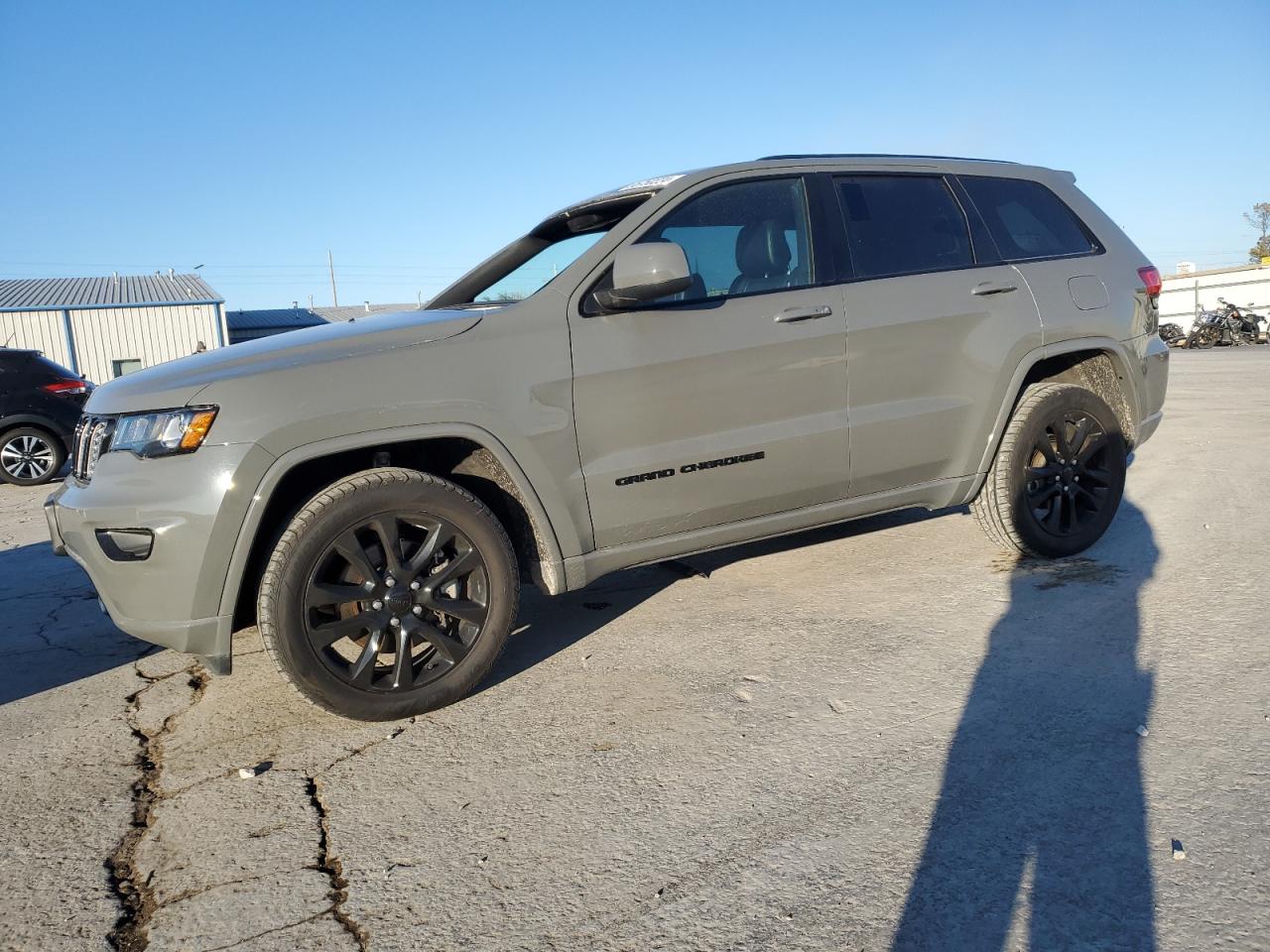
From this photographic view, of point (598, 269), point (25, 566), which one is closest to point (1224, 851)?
point (598, 269)

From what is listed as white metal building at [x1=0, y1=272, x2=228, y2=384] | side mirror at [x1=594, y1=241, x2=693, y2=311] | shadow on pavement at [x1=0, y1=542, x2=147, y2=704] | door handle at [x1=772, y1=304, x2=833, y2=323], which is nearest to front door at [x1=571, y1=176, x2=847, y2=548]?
door handle at [x1=772, y1=304, x2=833, y2=323]

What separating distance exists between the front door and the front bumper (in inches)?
45.3

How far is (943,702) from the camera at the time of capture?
2984mm

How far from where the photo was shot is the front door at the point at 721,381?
337cm

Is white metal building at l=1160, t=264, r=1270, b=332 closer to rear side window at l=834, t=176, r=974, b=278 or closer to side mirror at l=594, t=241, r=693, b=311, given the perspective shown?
rear side window at l=834, t=176, r=974, b=278

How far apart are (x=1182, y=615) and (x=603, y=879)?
2670mm

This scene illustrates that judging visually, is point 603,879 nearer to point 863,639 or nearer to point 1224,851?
point 1224,851

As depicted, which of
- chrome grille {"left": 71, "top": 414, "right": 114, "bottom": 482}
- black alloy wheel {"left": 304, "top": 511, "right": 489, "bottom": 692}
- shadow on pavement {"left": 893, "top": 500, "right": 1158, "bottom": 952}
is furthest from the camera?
chrome grille {"left": 71, "top": 414, "right": 114, "bottom": 482}

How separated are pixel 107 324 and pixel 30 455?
29.8 m

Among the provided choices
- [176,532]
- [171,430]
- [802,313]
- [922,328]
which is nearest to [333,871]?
[176,532]

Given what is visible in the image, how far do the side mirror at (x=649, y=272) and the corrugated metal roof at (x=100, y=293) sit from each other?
38.2m

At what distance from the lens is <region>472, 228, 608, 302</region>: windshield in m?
3.83

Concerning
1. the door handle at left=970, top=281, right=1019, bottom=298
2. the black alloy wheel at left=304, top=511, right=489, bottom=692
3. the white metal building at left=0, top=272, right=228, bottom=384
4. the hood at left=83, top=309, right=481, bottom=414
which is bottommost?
the black alloy wheel at left=304, top=511, right=489, bottom=692

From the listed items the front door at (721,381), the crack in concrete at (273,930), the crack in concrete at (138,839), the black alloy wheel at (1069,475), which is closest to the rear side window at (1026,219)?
the black alloy wheel at (1069,475)
